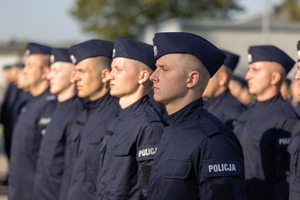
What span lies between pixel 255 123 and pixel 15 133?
3.36m

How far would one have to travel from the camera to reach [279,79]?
4512mm

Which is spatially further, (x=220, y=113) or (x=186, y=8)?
(x=186, y=8)

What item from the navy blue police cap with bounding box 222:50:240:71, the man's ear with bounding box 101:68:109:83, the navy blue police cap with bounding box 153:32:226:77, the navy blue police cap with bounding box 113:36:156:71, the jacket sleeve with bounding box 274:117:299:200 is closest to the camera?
the navy blue police cap with bounding box 153:32:226:77

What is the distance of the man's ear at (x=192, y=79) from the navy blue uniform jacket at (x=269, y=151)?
183 centimetres

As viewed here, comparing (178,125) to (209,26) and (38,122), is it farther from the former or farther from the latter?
(209,26)

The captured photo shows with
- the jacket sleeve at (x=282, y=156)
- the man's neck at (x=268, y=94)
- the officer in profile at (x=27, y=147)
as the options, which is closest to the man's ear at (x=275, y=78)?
the man's neck at (x=268, y=94)

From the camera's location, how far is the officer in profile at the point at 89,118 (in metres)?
4.06

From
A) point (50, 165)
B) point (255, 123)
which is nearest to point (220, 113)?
point (255, 123)

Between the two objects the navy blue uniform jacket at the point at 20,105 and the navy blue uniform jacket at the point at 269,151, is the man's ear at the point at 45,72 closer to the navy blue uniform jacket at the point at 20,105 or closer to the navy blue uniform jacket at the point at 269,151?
the navy blue uniform jacket at the point at 20,105

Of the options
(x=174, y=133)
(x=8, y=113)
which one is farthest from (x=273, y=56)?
(x=8, y=113)

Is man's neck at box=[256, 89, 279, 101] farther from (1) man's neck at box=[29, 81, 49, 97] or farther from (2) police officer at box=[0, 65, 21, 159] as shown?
(2) police officer at box=[0, 65, 21, 159]

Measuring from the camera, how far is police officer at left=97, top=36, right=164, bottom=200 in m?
3.28

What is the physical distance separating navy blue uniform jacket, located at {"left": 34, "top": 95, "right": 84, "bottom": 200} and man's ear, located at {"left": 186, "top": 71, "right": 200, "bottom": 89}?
8.85ft

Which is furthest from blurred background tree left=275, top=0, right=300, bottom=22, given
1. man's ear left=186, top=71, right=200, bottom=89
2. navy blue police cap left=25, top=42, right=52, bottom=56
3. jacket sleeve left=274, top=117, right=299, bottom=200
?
man's ear left=186, top=71, right=200, bottom=89
